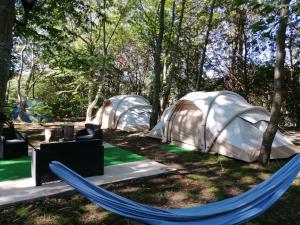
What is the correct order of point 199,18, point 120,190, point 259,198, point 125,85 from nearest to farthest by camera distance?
point 259,198, point 120,190, point 199,18, point 125,85

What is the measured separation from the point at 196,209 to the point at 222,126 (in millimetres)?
3965

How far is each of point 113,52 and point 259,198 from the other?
1550 centimetres

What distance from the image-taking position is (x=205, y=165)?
589 cm

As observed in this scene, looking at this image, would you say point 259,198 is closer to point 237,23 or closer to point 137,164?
point 137,164

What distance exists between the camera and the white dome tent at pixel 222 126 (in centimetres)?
612

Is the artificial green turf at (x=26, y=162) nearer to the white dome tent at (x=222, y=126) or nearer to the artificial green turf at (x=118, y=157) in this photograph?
the artificial green turf at (x=118, y=157)

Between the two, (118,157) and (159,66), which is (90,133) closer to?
(118,157)

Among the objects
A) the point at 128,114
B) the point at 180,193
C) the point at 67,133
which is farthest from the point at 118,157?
the point at 128,114

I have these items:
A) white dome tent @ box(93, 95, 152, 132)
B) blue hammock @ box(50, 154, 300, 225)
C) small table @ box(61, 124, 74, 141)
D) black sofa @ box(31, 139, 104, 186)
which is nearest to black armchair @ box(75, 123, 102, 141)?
small table @ box(61, 124, 74, 141)

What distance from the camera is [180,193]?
14.3 ft

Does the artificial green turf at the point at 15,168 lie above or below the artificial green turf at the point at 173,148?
below

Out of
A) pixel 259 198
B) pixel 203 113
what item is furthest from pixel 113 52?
pixel 259 198

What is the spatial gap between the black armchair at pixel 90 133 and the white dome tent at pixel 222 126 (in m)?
1.92

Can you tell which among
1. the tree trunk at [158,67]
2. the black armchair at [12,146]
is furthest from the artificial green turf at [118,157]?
the tree trunk at [158,67]
